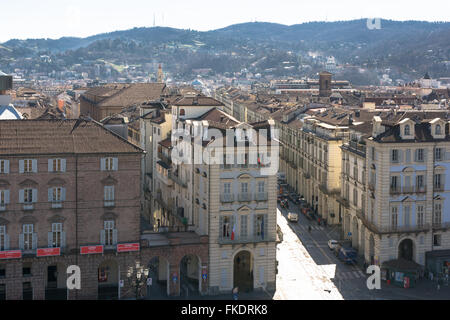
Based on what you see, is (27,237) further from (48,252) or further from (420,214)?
(420,214)

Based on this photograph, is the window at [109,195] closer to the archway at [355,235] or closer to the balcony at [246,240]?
the balcony at [246,240]

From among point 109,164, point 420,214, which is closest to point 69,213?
point 109,164

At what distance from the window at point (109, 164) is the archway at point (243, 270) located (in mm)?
16537

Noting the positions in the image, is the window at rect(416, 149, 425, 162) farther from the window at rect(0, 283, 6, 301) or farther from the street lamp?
the window at rect(0, 283, 6, 301)

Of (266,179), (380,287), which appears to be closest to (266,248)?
(266,179)

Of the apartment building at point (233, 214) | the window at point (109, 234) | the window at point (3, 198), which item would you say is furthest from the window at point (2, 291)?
the apartment building at point (233, 214)

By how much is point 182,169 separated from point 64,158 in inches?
760

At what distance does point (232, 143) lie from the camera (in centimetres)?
7525

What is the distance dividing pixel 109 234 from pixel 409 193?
3419 centimetres

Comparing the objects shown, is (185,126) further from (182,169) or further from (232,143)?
(232,143)

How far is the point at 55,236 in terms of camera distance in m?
70.6

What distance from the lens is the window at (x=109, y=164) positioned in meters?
71.9

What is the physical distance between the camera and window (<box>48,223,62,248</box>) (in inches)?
2776

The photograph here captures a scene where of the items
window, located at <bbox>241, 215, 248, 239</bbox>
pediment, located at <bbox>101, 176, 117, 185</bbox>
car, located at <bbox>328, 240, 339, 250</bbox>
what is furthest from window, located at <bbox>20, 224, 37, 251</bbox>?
car, located at <bbox>328, 240, 339, 250</bbox>
